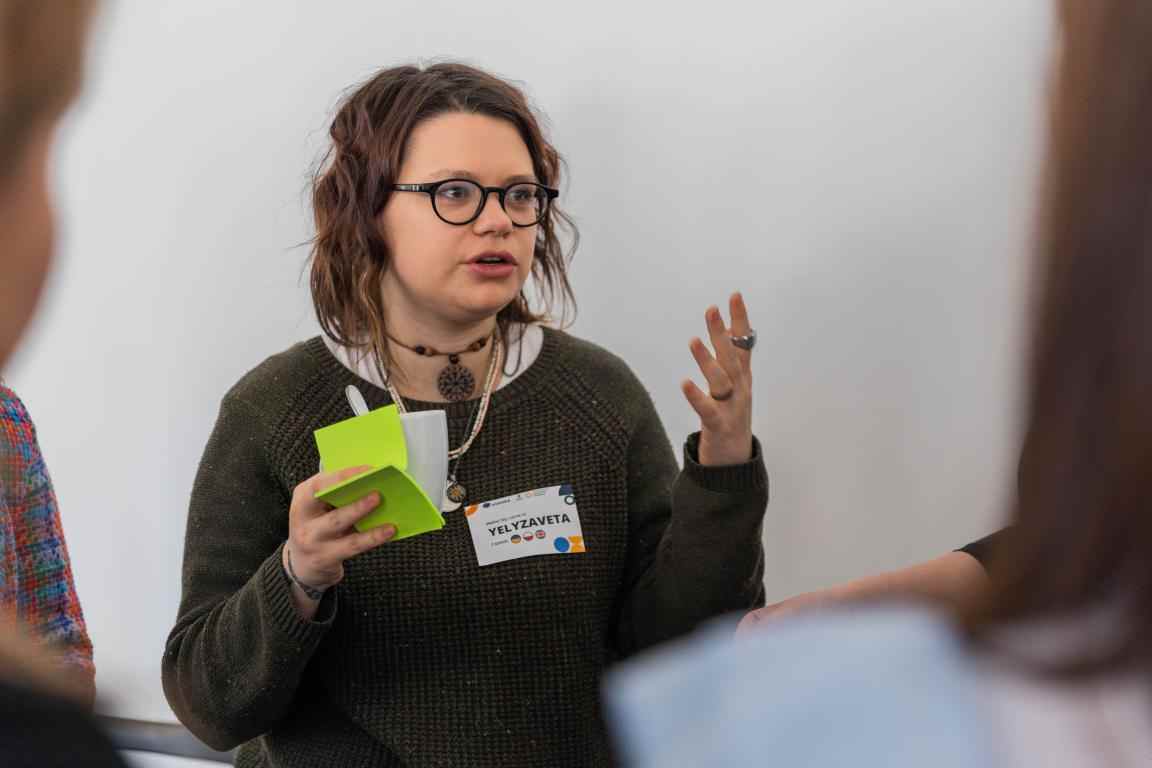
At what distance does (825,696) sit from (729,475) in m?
1.06

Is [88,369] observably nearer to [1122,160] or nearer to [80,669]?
[80,669]

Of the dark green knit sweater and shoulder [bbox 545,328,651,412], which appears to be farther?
shoulder [bbox 545,328,651,412]

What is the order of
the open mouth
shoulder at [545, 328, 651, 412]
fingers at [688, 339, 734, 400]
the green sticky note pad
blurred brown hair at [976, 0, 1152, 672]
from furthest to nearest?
1. shoulder at [545, 328, 651, 412]
2. the open mouth
3. fingers at [688, 339, 734, 400]
4. the green sticky note pad
5. blurred brown hair at [976, 0, 1152, 672]

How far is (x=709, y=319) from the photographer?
4.91 feet

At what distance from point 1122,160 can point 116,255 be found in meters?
2.27

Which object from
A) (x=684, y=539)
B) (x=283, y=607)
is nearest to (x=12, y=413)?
(x=283, y=607)

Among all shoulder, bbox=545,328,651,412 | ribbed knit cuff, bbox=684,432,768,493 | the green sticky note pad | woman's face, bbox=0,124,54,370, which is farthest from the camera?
shoulder, bbox=545,328,651,412

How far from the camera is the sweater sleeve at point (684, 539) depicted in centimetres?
162

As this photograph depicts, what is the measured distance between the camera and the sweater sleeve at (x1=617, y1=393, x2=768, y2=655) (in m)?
1.62

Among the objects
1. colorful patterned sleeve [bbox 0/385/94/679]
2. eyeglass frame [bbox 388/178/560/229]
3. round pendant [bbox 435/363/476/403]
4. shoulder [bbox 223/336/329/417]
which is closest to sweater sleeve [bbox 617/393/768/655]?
round pendant [bbox 435/363/476/403]

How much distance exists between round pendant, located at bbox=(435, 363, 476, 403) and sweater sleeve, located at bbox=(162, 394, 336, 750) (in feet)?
0.89

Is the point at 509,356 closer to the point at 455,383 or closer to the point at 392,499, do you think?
the point at 455,383

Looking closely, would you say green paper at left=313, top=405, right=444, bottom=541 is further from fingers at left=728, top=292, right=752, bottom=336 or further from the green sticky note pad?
fingers at left=728, top=292, right=752, bottom=336

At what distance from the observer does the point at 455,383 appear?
5.85ft
